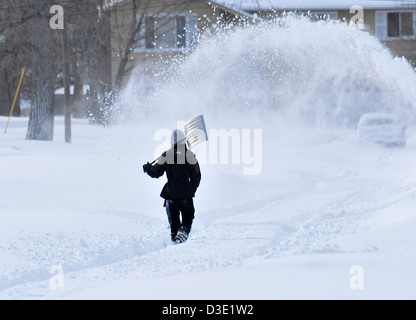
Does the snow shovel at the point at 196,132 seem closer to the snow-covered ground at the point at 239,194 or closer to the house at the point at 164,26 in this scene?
the snow-covered ground at the point at 239,194

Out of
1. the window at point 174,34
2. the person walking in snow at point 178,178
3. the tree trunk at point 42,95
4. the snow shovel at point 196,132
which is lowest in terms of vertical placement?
the person walking in snow at point 178,178

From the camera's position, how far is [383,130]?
2353cm

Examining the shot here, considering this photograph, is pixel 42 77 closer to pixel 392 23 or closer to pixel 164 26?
pixel 164 26

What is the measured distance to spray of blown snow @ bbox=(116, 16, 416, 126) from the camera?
17656 millimetres

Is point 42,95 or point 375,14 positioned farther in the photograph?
point 375,14

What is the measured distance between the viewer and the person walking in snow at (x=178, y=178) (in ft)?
28.7

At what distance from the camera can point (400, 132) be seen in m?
22.7

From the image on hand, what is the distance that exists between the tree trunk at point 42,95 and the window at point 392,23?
18.9 meters

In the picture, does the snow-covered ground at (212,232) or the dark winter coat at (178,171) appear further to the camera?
the dark winter coat at (178,171)

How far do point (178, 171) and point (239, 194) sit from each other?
15.3 ft

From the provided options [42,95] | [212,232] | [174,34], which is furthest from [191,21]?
[212,232]

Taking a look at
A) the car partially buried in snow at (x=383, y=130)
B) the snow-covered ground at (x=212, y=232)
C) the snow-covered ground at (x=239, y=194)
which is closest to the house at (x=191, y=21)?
the snow-covered ground at (x=239, y=194)
